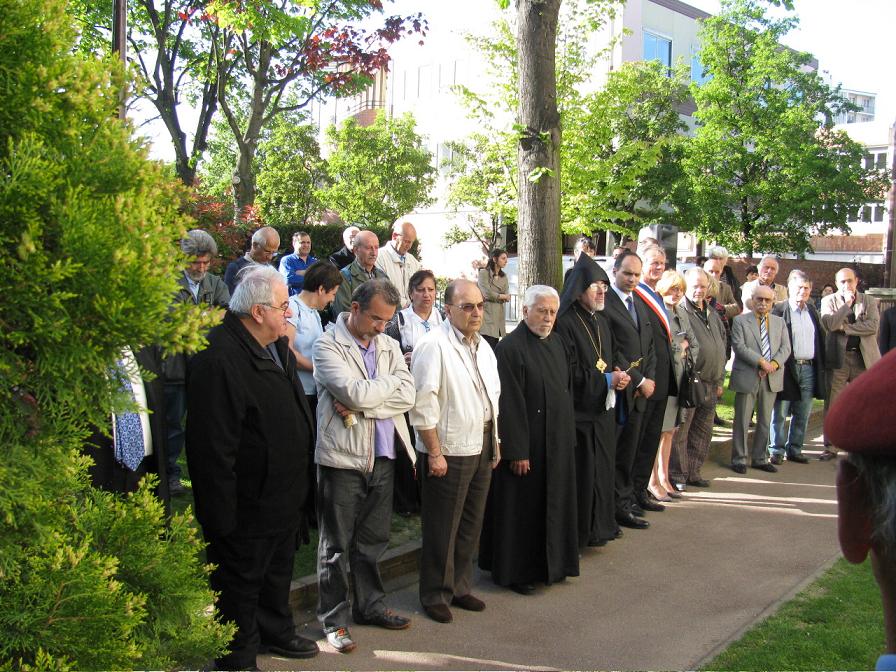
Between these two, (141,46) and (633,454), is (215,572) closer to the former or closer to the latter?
(633,454)

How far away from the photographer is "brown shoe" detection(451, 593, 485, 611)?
6.11m

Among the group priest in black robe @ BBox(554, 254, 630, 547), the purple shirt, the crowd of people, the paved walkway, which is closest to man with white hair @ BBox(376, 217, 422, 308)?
the crowd of people

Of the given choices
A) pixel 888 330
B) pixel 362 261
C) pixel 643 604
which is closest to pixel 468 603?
pixel 643 604

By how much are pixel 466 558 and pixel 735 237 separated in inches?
1209

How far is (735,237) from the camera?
1352 inches

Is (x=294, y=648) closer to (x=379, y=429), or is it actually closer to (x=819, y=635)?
(x=379, y=429)

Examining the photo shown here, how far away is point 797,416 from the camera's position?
1145 cm

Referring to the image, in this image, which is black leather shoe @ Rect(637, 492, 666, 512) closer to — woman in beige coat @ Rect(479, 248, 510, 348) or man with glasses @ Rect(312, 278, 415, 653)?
man with glasses @ Rect(312, 278, 415, 653)

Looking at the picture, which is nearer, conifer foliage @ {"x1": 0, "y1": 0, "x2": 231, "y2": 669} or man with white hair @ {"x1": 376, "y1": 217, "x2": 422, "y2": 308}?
conifer foliage @ {"x1": 0, "y1": 0, "x2": 231, "y2": 669}

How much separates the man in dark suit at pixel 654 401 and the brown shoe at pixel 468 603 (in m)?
3.16

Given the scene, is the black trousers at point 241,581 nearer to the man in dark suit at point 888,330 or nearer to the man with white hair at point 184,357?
the man with white hair at point 184,357

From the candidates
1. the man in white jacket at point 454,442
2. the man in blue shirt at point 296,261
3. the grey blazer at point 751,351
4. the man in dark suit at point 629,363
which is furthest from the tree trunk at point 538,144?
the grey blazer at point 751,351

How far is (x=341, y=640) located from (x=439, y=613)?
0.83 m

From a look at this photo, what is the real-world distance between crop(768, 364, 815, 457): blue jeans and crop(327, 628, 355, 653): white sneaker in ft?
25.2
